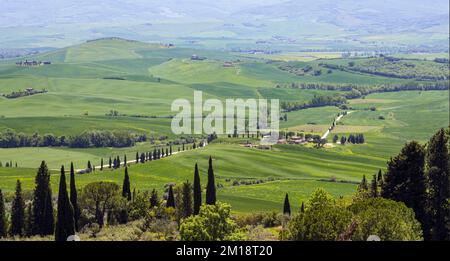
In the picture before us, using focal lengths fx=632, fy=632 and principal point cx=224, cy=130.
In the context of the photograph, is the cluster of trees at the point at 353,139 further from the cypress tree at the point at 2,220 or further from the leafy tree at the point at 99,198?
the cypress tree at the point at 2,220

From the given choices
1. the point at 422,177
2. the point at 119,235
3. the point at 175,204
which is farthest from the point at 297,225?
the point at 175,204

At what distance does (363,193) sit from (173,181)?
66100 millimetres

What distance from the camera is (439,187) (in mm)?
67000

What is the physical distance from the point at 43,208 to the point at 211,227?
1150 inches

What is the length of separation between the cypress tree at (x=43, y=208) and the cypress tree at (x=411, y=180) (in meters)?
40.6

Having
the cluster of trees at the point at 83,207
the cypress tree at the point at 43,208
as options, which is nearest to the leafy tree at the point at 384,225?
the cluster of trees at the point at 83,207

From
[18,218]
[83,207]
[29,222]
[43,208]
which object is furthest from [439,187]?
[18,218]

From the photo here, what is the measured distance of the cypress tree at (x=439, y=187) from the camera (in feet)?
209

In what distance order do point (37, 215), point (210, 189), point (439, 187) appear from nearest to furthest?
point (439, 187) < point (37, 215) < point (210, 189)

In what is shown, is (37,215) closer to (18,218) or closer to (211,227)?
(18,218)

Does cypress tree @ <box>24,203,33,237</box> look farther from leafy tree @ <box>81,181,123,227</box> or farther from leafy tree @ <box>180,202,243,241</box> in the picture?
leafy tree @ <box>180,202,243,241</box>

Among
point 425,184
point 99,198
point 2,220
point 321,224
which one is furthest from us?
point 99,198

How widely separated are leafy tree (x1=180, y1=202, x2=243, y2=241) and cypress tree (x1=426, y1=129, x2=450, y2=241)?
69.1 feet
